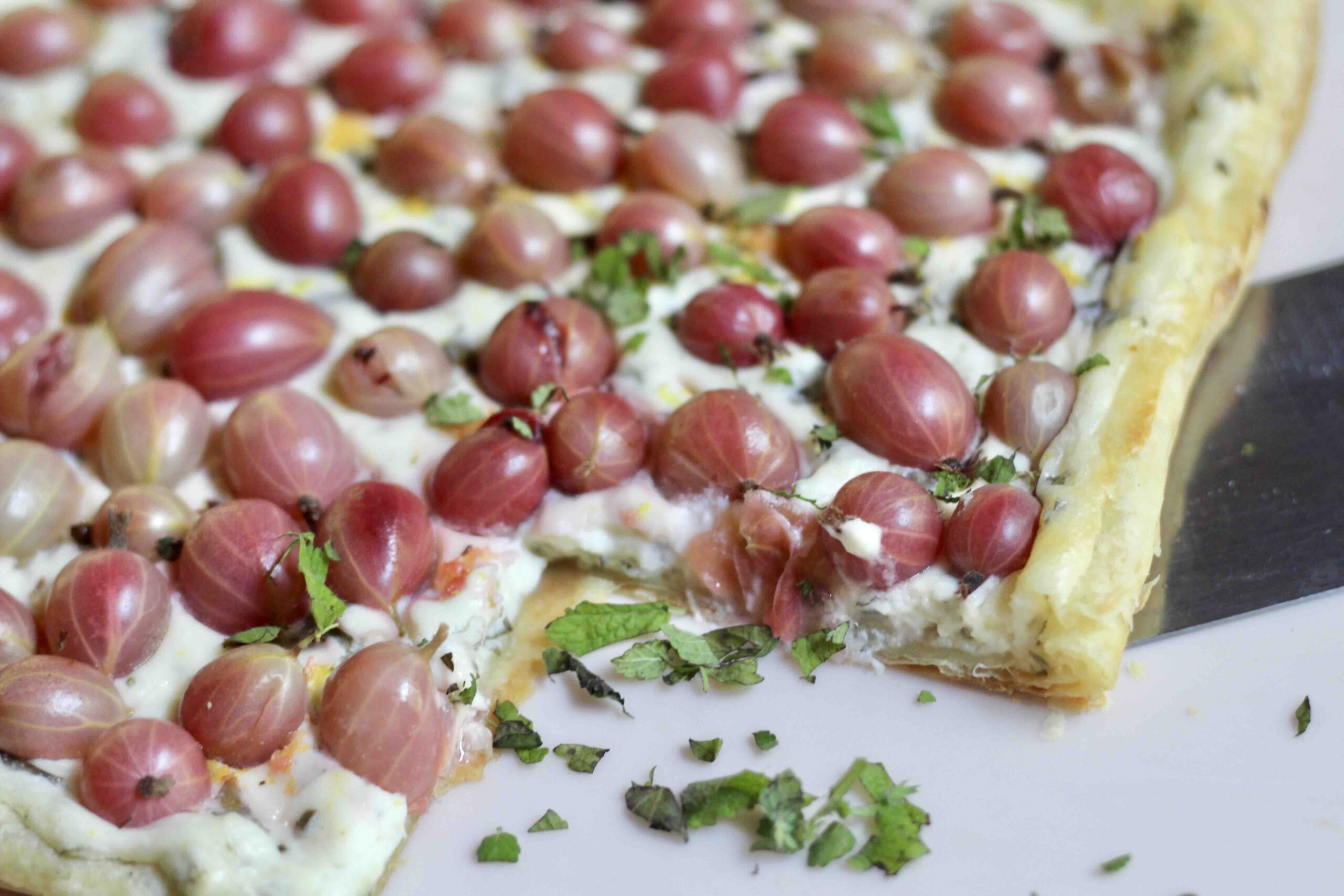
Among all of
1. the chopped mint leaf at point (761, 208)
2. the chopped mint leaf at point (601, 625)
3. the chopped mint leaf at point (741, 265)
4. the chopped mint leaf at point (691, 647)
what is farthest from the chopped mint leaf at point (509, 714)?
the chopped mint leaf at point (761, 208)

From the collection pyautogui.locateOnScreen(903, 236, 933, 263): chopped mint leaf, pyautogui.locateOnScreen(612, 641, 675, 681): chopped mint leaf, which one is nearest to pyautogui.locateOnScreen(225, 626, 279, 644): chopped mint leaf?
pyautogui.locateOnScreen(612, 641, 675, 681): chopped mint leaf

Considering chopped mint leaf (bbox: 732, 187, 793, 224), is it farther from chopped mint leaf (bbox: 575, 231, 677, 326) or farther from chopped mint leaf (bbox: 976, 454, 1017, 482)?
chopped mint leaf (bbox: 976, 454, 1017, 482)

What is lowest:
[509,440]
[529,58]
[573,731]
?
[573,731]

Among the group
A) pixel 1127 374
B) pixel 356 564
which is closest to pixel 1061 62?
pixel 1127 374

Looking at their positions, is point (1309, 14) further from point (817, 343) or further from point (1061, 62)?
point (817, 343)

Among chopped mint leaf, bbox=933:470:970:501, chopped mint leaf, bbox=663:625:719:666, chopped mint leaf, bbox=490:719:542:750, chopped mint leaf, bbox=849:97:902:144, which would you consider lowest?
chopped mint leaf, bbox=490:719:542:750

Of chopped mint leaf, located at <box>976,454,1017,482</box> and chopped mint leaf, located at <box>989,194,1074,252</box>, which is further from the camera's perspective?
chopped mint leaf, located at <box>989,194,1074,252</box>

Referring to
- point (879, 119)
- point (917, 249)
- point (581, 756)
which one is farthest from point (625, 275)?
point (581, 756)
